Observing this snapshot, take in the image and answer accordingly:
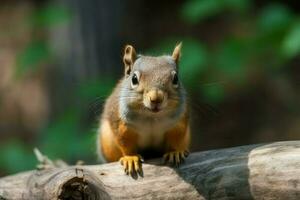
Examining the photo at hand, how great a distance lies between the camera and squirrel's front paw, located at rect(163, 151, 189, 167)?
7.70ft

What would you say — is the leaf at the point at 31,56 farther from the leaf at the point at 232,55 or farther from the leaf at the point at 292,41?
the leaf at the point at 292,41

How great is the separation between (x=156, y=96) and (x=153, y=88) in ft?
0.15

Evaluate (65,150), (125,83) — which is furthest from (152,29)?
(125,83)

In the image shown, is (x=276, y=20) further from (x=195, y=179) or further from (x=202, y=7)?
(x=195, y=179)

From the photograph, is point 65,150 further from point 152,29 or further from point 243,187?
point 152,29

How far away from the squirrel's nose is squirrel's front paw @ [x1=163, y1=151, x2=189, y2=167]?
0.25 meters

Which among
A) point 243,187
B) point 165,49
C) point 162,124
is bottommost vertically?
point 243,187

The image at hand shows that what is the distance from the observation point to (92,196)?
2.14m

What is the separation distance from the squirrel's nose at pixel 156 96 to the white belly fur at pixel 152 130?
0.17 m

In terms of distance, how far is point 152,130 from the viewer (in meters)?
2.36

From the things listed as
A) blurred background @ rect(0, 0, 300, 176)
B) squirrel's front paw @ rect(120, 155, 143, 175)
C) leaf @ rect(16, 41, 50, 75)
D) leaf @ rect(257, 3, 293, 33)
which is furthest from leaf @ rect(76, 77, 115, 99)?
squirrel's front paw @ rect(120, 155, 143, 175)

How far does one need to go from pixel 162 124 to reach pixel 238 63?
3.37 ft

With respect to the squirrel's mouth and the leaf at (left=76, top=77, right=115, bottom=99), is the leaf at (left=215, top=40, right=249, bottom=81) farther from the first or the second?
the squirrel's mouth

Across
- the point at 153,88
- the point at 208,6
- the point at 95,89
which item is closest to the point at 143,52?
the point at 95,89
